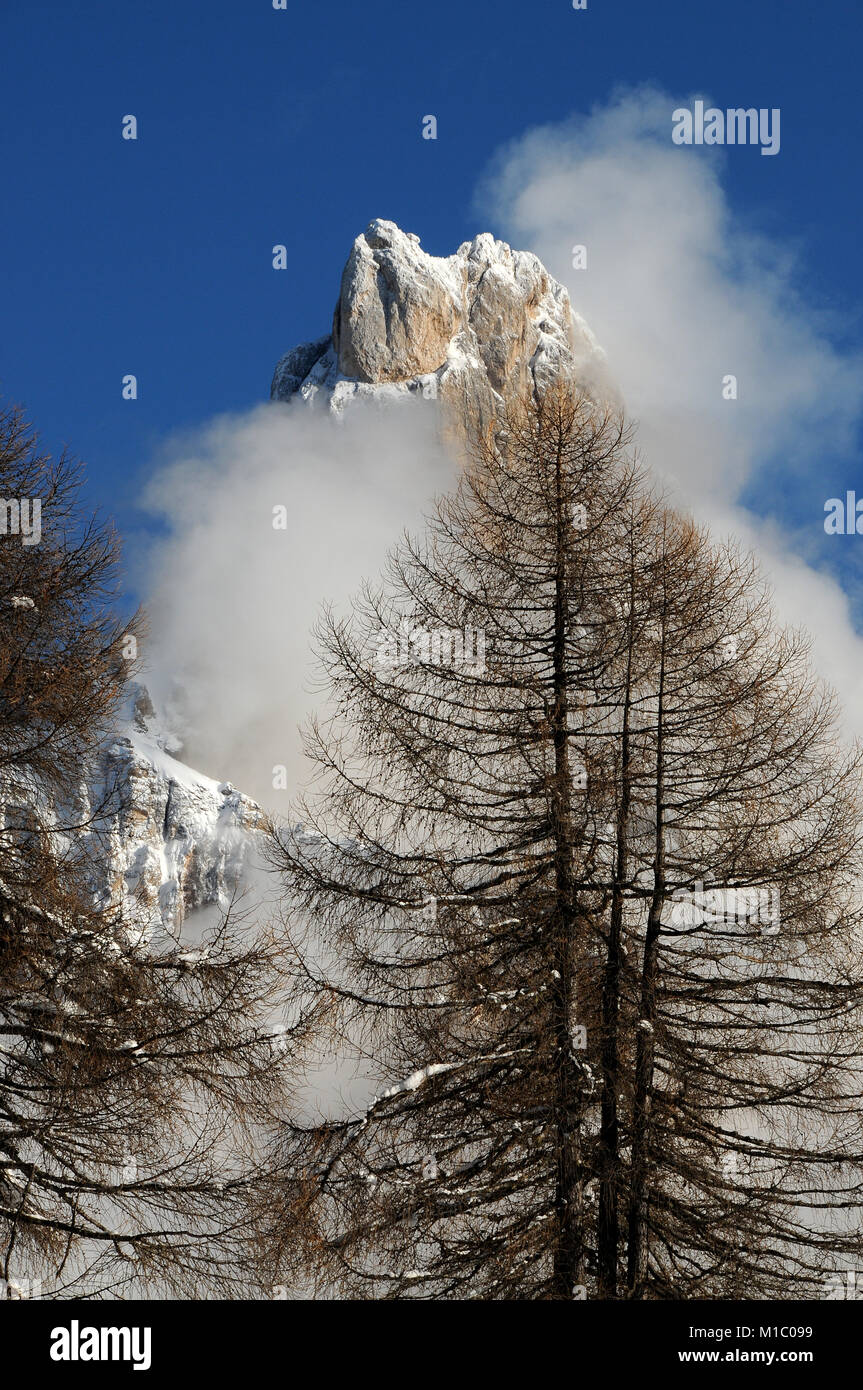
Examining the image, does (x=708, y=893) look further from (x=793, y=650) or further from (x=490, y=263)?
(x=490, y=263)

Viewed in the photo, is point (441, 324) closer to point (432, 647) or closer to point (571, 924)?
point (432, 647)

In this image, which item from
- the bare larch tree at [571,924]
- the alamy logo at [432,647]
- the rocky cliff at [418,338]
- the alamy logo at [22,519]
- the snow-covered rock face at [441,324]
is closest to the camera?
the bare larch tree at [571,924]

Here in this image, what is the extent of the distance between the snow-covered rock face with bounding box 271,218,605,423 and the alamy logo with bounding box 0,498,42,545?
130m

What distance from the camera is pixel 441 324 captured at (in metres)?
148

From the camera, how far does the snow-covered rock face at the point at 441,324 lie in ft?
475

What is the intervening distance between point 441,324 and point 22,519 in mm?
143481
